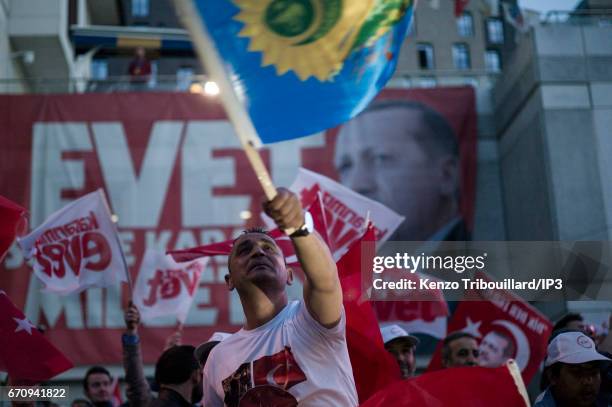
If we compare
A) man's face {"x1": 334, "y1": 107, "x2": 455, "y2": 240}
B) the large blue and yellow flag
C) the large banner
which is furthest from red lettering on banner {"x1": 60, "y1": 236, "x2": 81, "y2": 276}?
man's face {"x1": 334, "y1": 107, "x2": 455, "y2": 240}

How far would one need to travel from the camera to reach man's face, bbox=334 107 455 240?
15.5m

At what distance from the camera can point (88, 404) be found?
7340mm

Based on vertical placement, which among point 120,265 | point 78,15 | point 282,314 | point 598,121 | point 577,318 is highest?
point 78,15

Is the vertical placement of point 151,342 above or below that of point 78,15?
below

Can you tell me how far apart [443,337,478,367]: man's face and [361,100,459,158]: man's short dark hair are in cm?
964

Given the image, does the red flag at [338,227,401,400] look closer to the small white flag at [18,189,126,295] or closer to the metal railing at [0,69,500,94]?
the small white flag at [18,189,126,295]

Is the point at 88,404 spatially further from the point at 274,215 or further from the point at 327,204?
the point at 274,215

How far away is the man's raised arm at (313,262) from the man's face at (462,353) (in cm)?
306

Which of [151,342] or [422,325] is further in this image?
[151,342]

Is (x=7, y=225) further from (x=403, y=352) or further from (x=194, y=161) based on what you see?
(x=194, y=161)

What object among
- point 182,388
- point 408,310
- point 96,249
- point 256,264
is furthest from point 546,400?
point 96,249

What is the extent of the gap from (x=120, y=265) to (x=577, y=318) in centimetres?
398

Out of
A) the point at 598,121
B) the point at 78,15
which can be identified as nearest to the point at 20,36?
the point at 78,15

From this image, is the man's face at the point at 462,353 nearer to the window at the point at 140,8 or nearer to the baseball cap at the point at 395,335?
the baseball cap at the point at 395,335
